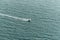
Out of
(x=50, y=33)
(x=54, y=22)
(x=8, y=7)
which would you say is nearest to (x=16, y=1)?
(x=8, y=7)

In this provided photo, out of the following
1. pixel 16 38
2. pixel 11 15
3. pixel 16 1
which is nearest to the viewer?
pixel 16 38

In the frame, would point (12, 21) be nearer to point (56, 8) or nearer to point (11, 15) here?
point (11, 15)

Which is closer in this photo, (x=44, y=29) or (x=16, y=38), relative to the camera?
(x=16, y=38)

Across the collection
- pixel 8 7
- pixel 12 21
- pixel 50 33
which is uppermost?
pixel 8 7

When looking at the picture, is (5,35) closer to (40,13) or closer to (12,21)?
(12,21)

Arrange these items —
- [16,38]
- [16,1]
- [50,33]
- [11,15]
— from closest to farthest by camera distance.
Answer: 1. [16,38]
2. [50,33]
3. [11,15]
4. [16,1]

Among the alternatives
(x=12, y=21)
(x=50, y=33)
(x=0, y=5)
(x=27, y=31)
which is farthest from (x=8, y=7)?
(x=50, y=33)

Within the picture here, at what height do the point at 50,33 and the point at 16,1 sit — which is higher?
the point at 16,1
